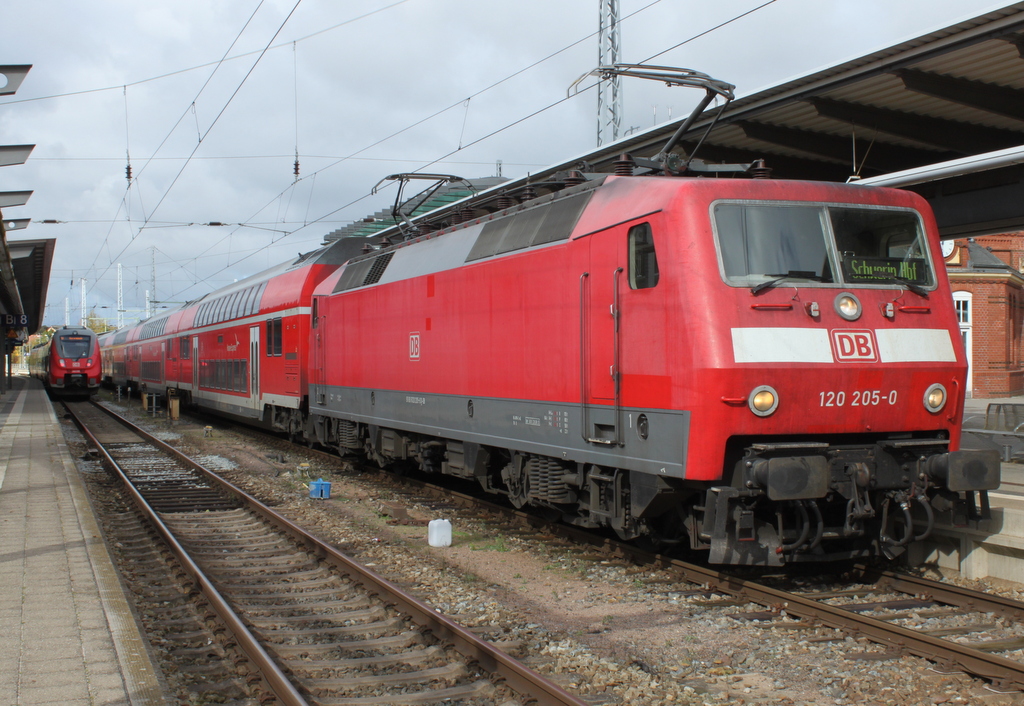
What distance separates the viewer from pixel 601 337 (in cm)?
748

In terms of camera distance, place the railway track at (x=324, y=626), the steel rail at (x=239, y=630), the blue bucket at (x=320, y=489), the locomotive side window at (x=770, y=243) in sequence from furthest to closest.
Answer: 1. the blue bucket at (x=320, y=489)
2. the locomotive side window at (x=770, y=243)
3. the railway track at (x=324, y=626)
4. the steel rail at (x=239, y=630)

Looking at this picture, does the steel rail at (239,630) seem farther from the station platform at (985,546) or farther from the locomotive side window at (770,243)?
the station platform at (985,546)

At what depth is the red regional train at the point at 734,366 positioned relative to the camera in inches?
248

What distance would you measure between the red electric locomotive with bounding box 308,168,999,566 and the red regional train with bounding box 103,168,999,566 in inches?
0.6

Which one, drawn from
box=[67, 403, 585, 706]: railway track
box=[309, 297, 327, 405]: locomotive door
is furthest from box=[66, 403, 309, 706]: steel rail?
box=[309, 297, 327, 405]: locomotive door

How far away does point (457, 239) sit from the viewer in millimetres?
10562

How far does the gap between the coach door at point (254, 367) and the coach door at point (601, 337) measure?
42.9ft

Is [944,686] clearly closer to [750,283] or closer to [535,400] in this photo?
[750,283]

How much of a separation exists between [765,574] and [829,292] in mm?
2584

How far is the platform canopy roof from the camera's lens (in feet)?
27.7

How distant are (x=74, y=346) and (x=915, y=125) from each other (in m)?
35.5

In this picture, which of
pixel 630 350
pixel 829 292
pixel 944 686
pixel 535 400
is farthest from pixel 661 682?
pixel 535 400

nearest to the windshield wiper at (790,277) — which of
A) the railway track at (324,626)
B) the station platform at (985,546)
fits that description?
the station platform at (985,546)

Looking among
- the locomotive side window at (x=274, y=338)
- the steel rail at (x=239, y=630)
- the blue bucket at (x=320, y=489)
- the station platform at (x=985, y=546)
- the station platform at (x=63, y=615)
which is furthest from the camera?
the locomotive side window at (x=274, y=338)
